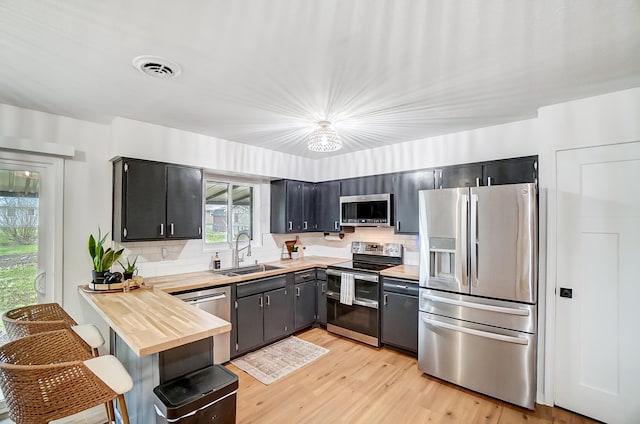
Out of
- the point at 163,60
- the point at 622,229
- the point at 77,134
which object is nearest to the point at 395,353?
the point at 622,229

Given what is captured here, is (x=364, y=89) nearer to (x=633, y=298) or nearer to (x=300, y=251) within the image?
(x=633, y=298)

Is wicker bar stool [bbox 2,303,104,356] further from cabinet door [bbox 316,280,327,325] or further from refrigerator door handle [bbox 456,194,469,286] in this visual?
refrigerator door handle [bbox 456,194,469,286]

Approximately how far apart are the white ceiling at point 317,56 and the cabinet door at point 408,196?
2.90 feet

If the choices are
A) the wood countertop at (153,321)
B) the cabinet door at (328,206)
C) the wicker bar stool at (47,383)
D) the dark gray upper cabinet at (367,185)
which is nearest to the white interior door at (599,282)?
the dark gray upper cabinet at (367,185)

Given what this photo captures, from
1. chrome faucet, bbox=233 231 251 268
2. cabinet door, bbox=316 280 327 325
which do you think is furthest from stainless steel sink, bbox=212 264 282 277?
cabinet door, bbox=316 280 327 325

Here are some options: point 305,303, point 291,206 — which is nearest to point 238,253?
point 291,206

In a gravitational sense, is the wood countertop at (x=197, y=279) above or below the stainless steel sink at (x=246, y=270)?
above

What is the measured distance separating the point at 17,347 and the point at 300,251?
3.51 metres

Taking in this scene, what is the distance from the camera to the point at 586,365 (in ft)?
7.73

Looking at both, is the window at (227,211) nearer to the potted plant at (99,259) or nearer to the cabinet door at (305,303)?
the cabinet door at (305,303)

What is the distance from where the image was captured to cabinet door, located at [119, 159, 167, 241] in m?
2.81

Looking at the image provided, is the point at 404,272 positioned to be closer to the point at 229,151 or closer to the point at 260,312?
the point at 260,312

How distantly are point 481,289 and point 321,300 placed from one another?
2165mm

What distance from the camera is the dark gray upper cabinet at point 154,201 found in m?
2.82
